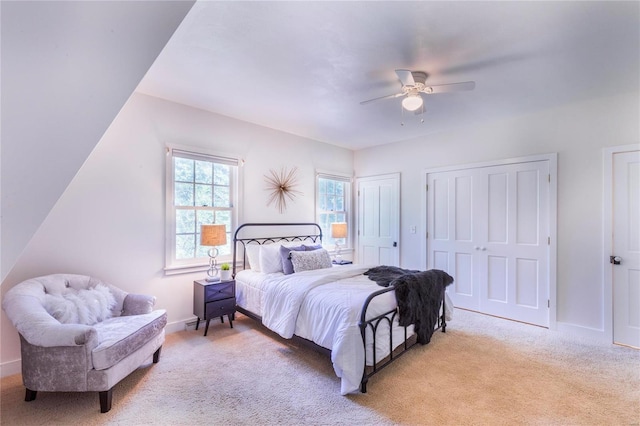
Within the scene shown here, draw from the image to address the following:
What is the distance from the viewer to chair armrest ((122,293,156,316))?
2680 millimetres

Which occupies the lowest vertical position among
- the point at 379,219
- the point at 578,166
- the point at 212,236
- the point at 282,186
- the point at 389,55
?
the point at 212,236

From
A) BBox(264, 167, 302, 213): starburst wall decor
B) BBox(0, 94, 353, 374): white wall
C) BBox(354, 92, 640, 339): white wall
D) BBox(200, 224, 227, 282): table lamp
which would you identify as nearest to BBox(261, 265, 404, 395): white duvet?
BBox(200, 224, 227, 282): table lamp

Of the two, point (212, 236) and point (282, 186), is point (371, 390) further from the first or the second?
point (282, 186)

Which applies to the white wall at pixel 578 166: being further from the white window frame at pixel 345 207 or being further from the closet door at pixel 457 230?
the white window frame at pixel 345 207

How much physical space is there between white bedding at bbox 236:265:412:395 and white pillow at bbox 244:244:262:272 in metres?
0.20

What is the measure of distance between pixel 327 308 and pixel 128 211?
7.91 ft

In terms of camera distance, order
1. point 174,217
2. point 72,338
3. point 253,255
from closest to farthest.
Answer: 1. point 72,338
2. point 174,217
3. point 253,255

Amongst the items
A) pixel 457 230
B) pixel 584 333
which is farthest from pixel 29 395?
pixel 584 333

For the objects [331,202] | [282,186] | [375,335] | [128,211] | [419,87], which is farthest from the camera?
[331,202]

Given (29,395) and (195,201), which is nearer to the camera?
(29,395)

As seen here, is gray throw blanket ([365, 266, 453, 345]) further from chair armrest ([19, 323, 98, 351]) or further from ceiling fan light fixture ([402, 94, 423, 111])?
chair armrest ([19, 323, 98, 351])

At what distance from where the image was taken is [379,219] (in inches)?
213

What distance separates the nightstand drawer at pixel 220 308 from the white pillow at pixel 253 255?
19.1 inches

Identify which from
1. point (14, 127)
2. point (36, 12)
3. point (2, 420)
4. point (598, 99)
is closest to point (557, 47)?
point (598, 99)
